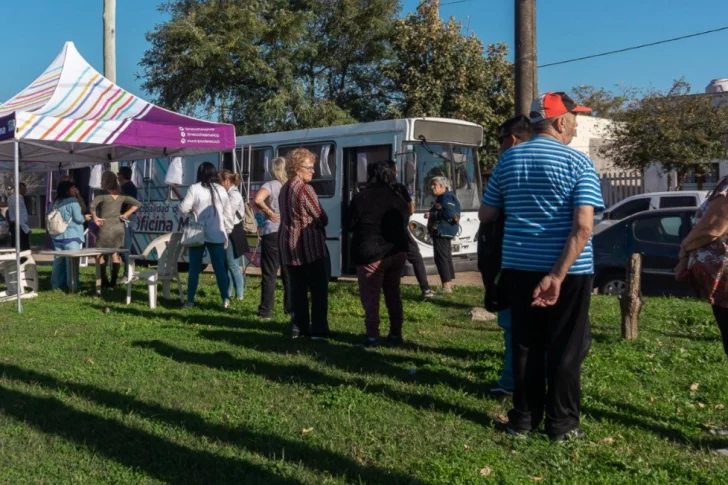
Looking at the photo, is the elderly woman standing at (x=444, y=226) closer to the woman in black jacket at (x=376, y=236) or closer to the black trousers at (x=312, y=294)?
the black trousers at (x=312, y=294)

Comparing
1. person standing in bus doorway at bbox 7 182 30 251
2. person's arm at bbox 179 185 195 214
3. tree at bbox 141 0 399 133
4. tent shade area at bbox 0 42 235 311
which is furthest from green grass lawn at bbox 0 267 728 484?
tree at bbox 141 0 399 133

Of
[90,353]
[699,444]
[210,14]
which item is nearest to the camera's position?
[699,444]

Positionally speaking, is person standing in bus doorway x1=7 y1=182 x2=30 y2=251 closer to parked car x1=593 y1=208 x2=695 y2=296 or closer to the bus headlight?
the bus headlight

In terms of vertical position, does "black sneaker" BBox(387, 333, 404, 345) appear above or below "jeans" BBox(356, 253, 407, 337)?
below

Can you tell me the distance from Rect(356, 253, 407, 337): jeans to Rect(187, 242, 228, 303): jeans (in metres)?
2.77

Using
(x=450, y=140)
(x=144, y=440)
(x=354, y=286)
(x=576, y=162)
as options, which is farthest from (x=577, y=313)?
(x=450, y=140)

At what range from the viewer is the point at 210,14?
2603cm

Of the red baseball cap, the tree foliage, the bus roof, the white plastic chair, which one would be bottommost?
the white plastic chair

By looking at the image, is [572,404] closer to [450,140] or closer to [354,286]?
[354,286]

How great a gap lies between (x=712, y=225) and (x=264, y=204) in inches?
213

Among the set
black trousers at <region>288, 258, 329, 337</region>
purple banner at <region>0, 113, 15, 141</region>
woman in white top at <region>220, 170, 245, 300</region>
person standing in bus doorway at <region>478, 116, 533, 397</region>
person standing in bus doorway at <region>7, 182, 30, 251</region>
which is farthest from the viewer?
person standing in bus doorway at <region>7, 182, 30, 251</region>

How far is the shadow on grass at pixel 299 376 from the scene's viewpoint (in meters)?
4.99

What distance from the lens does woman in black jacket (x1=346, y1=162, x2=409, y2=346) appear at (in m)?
6.91

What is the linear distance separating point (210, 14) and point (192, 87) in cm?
254
